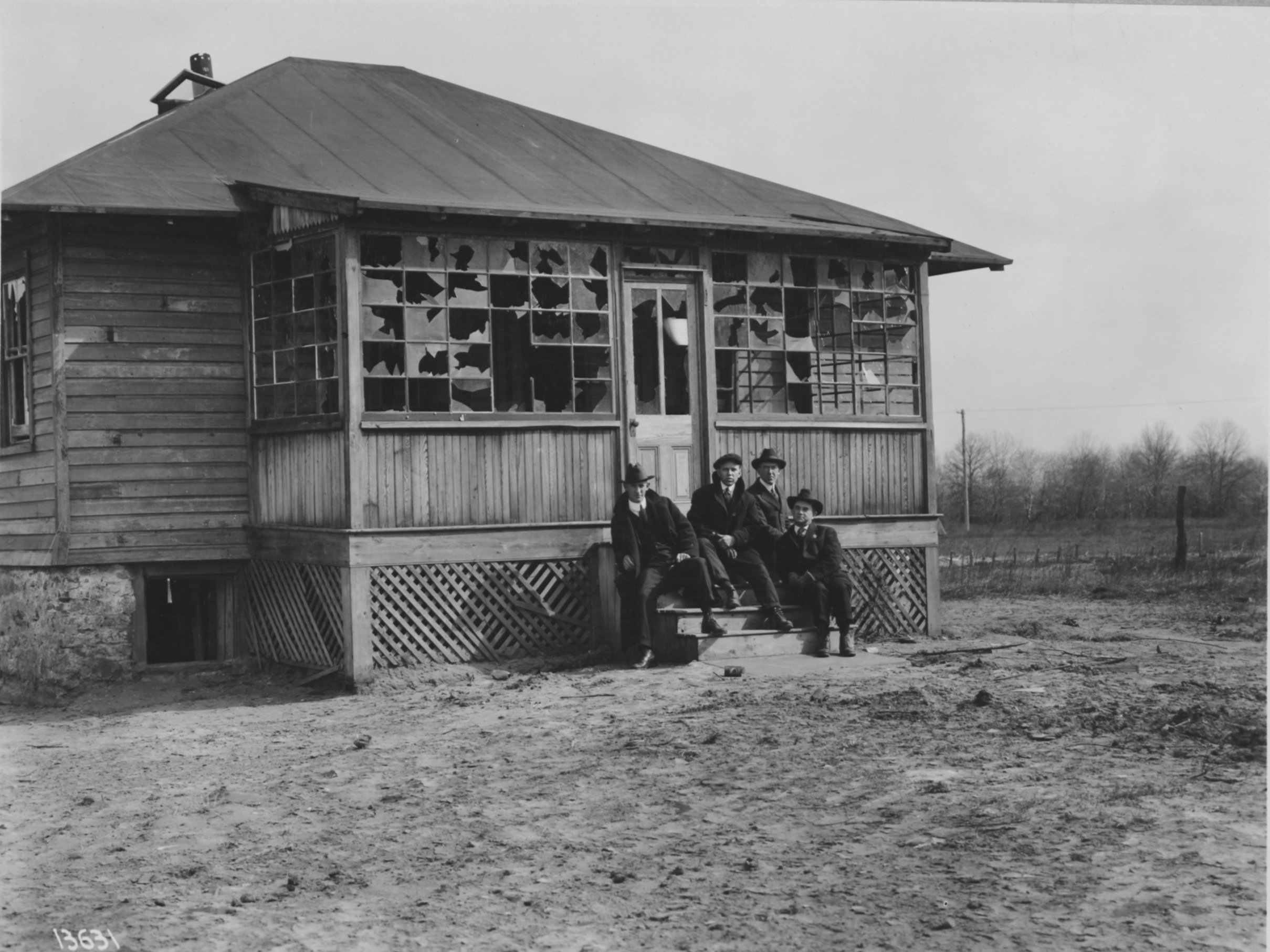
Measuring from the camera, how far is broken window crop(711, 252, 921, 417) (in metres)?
14.1

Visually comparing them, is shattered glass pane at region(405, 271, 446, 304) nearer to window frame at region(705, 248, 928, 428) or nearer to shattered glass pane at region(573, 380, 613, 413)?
shattered glass pane at region(573, 380, 613, 413)

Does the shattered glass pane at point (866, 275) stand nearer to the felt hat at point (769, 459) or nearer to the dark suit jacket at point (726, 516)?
the felt hat at point (769, 459)

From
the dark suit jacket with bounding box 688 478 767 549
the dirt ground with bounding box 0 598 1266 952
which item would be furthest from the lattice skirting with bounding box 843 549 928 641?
the dirt ground with bounding box 0 598 1266 952

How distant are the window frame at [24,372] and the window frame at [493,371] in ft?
11.9

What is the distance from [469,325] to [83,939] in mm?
7897

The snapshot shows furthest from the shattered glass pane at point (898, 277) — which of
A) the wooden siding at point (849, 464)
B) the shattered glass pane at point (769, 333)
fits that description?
the wooden siding at point (849, 464)

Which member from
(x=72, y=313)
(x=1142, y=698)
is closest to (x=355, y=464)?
(x=72, y=313)

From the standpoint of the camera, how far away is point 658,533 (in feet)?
41.4

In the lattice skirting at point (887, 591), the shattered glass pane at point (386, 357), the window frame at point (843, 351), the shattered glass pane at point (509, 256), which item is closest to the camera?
the shattered glass pane at point (386, 357)

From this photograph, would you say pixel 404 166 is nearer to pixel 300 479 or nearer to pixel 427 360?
pixel 427 360

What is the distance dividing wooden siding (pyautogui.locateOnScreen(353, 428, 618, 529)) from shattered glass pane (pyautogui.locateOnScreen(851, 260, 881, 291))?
3.32 meters

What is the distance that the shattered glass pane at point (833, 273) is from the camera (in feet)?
47.3

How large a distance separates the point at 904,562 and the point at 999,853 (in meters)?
8.28

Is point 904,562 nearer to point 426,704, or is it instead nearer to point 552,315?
point 552,315
